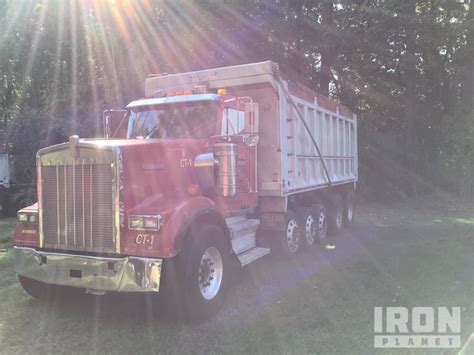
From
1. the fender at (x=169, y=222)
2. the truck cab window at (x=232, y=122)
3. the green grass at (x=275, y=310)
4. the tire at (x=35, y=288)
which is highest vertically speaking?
the truck cab window at (x=232, y=122)

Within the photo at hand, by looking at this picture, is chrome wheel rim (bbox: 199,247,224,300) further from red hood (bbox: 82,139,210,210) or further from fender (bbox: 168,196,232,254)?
red hood (bbox: 82,139,210,210)

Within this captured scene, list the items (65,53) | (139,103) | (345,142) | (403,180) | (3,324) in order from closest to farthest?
(3,324)
(139,103)
(345,142)
(65,53)
(403,180)

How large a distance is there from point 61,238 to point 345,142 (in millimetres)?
8375

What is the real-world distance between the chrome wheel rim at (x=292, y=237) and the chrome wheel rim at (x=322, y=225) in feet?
4.72

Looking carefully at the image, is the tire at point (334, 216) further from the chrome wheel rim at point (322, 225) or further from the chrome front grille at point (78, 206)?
the chrome front grille at point (78, 206)

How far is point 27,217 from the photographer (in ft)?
17.4

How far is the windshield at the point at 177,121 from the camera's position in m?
6.21

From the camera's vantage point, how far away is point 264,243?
7.88 m

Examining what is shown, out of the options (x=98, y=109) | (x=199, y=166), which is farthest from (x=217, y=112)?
(x=98, y=109)

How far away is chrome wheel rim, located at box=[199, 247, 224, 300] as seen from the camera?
16.6 feet

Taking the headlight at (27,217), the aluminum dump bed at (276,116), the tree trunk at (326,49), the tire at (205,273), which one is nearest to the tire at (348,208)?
the aluminum dump bed at (276,116)

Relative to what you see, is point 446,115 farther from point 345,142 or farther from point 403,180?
point 345,142

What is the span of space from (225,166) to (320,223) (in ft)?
15.6

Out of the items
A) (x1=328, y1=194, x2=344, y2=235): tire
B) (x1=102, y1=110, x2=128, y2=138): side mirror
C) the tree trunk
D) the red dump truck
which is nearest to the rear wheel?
the red dump truck
